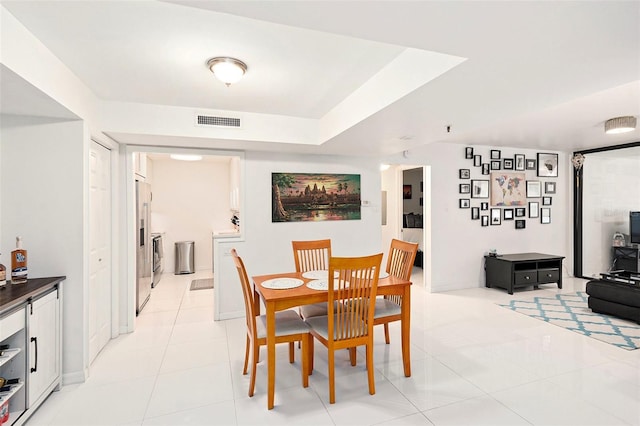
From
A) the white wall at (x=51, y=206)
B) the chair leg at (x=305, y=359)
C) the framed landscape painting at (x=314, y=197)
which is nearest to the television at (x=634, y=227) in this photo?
the framed landscape painting at (x=314, y=197)

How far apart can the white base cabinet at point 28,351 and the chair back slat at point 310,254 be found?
203 centimetres

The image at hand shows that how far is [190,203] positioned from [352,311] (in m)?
5.70

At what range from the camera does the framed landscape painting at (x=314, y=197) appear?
174 inches

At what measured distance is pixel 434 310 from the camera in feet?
14.5

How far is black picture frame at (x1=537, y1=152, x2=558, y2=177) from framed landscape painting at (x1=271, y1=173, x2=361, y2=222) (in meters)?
3.60

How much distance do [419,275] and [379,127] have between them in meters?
4.22

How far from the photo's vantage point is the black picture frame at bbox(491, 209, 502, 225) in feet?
18.5

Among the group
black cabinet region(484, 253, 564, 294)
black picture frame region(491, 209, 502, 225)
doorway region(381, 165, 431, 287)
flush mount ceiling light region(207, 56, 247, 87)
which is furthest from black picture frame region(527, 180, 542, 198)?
flush mount ceiling light region(207, 56, 247, 87)

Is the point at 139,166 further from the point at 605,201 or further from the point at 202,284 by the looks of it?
the point at 605,201

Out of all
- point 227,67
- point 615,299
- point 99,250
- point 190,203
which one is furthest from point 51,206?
point 615,299

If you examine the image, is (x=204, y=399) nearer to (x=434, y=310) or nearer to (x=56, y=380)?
(x=56, y=380)

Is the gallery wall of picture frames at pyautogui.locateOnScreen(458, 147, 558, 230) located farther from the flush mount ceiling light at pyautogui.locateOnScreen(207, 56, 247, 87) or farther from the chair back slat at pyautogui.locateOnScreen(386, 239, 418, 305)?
the flush mount ceiling light at pyautogui.locateOnScreen(207, 56, 247, 87)

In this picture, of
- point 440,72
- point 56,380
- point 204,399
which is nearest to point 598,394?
point 440,72

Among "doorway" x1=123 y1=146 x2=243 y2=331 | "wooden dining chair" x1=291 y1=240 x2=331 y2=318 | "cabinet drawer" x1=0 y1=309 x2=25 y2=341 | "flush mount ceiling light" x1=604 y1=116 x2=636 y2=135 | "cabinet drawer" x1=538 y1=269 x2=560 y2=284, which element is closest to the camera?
"cabinet drawer" x1=0 y1=309 x2=25 y2=341
